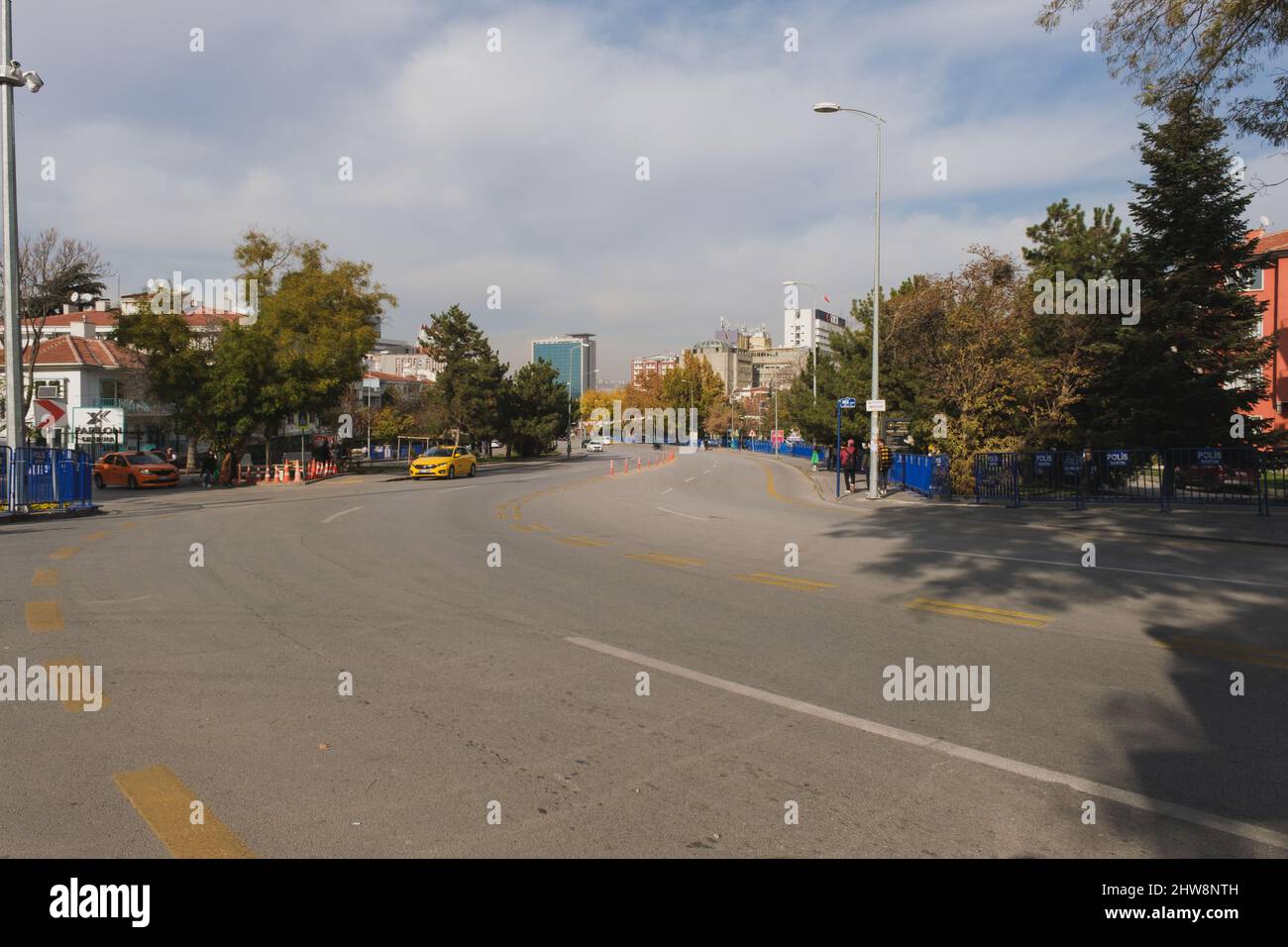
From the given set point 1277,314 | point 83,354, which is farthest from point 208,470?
point 1277,314

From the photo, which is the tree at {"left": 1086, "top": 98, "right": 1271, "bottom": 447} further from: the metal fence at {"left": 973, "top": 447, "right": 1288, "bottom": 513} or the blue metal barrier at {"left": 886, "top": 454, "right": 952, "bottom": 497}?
the blue metal barrier at {"left": 886, "top": 454, "right": 952, "bottom": 497}

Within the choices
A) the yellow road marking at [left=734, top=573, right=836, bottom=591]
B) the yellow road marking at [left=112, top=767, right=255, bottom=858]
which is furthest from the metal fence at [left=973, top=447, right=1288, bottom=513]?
the yellow road marking at [left=112, top=767, right=255, bottom=858]

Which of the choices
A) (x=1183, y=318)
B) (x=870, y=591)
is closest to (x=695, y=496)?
(x=1183, y=318)

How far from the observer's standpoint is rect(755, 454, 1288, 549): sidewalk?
635 inches

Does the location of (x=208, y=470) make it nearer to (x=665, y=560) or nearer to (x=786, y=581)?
(x=665, y=560)

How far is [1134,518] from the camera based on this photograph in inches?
754

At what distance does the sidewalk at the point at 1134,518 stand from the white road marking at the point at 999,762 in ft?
43.5

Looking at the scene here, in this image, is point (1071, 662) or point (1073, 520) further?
point (1073, 520)

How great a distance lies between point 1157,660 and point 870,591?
361cm

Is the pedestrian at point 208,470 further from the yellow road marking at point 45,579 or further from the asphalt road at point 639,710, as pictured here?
the yellow road marking at point 45,579

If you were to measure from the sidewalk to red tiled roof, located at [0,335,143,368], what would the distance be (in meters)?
49.0
